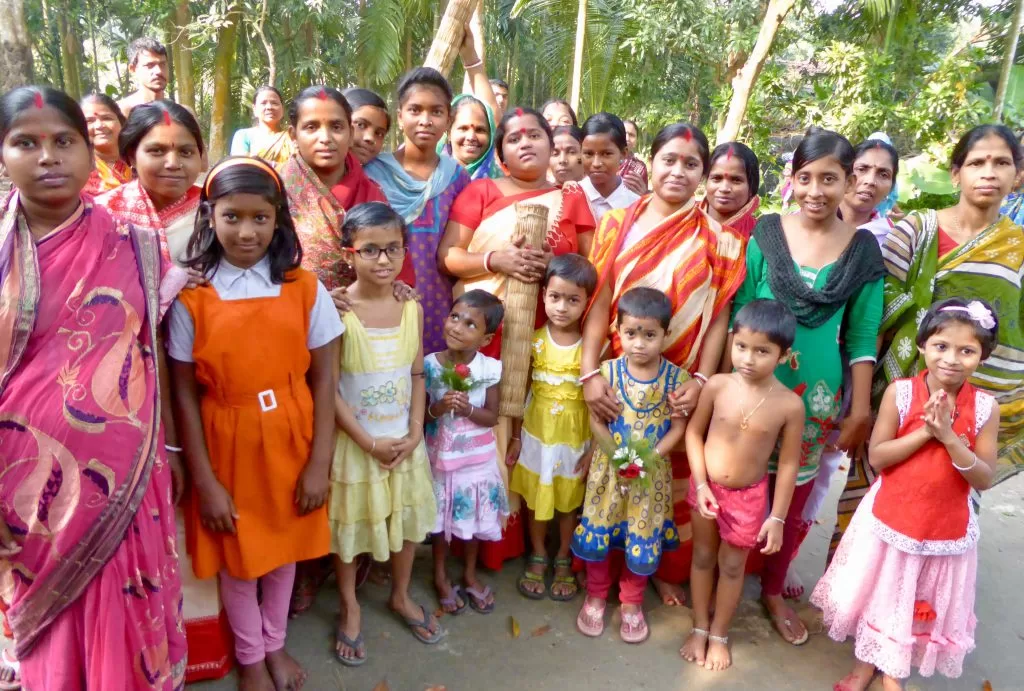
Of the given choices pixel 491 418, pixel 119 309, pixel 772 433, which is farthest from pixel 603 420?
pixel 119 309

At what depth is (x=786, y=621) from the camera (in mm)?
2906

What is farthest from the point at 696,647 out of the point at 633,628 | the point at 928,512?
the point at 928,512

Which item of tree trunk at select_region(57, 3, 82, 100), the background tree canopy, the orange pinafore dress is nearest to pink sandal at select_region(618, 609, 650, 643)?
the orange pinafore dress

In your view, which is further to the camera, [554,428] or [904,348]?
[554,428]

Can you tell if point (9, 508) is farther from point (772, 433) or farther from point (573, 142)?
point (573, 142)

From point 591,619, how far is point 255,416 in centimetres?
167

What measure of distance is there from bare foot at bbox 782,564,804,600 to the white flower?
115 centimetres

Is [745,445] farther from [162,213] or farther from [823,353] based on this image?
[162,213]

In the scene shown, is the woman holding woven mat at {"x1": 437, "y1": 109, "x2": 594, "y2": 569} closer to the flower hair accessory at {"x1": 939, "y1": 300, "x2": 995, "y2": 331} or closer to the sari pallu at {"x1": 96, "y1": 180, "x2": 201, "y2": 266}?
the sari pallu at {"x1": 96, "y1": 180, "x2": 201, "y2": 266}

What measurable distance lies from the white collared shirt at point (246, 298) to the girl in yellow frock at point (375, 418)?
5.8 inches

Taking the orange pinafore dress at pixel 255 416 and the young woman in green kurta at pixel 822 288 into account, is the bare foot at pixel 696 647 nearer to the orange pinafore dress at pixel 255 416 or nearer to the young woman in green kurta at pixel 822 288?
the young woman in green kurta at pixel 822 288

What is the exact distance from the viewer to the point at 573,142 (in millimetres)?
3637

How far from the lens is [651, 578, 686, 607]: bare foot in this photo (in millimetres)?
3041

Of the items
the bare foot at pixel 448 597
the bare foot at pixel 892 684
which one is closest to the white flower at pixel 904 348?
the bare foot at pixel 892 684
